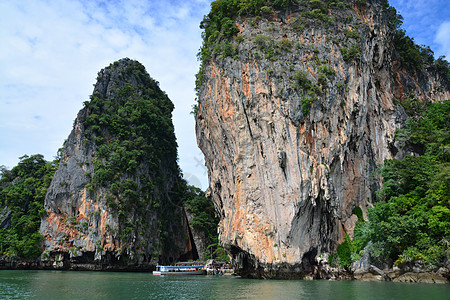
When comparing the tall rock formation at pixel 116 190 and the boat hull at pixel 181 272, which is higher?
the tall rock formation at pixel 116 190

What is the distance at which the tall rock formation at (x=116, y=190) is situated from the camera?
140 ft

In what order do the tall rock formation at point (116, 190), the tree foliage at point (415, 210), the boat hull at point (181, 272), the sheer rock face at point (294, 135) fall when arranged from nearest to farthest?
the tree foliage at point (415, 210), the sheer rock face at point (294, 135), the boat hull at point (181, 272), the tall rock formation at point (116, 190)

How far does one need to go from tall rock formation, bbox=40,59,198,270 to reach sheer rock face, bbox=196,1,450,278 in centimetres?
1650

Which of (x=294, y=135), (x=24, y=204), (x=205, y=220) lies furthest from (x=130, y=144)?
(x=294, y=135)

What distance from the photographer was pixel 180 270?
40.2 metres

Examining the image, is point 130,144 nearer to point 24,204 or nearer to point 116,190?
point 116,190

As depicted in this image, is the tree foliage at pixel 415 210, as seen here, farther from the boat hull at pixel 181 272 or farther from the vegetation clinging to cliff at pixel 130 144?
the vegetation clinging to cliff at pixel 130 144

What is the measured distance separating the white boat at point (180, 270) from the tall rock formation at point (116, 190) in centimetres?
696

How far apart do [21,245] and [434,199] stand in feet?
143

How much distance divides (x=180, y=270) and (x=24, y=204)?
24278mm

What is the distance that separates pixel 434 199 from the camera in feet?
71.6

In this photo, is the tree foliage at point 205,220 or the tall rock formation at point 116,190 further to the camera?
the tree foliage at point 205,220

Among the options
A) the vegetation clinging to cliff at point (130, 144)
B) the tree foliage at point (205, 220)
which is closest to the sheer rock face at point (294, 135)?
the vegetation clinging to cliff at point (130, 144)

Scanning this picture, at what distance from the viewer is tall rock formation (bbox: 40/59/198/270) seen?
140ft
